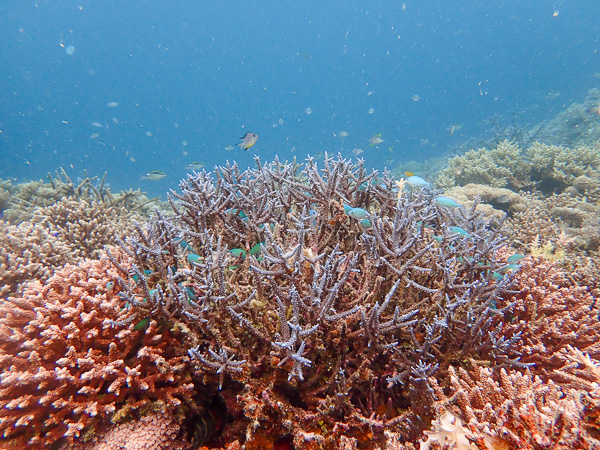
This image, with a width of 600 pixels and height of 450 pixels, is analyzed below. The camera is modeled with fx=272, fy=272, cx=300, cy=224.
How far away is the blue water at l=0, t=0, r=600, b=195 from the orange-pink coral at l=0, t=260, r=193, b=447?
69190 millimetres

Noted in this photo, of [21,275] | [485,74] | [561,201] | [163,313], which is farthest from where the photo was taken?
[485,74]

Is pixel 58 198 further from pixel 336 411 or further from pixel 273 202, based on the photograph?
pixel 336 411

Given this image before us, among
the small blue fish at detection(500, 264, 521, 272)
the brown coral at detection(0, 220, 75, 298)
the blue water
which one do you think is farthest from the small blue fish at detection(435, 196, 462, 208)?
the blue water

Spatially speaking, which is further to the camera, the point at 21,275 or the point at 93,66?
the point at 93,66

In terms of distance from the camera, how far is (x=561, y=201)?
7.06 metres

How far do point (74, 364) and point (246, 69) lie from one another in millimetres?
128259

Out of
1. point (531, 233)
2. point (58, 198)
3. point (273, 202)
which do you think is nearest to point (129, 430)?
point (273, 202)

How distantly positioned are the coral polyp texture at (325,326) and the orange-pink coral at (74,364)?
0.20m

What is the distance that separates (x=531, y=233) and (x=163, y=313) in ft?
21.6

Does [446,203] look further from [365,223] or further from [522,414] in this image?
[522,414]

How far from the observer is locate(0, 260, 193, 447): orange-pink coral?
1.86 metres

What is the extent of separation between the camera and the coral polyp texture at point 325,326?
1880 millimetres

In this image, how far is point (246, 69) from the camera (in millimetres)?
111000

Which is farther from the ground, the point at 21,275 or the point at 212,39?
the point at 212,39
